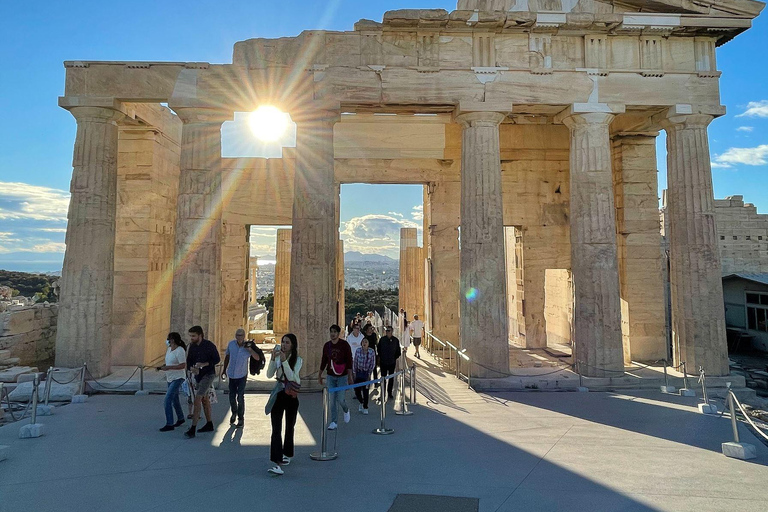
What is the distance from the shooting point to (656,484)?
5.35m

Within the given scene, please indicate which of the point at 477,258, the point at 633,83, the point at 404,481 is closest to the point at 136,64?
the point at 477,258

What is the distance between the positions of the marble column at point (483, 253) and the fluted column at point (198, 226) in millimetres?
6405

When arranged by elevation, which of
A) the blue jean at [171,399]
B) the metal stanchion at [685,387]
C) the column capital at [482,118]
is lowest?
the metal stanchion at [685,387]

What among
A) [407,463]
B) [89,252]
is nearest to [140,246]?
Answer: [89,252]

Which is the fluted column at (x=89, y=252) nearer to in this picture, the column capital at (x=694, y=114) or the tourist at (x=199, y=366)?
the tourist at (x=199, y=366)

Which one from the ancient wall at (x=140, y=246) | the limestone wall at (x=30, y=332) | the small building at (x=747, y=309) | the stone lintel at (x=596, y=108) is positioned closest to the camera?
the stone lintel at (x=596, y=108)

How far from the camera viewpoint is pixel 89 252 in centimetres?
1154

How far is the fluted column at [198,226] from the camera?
11273mm

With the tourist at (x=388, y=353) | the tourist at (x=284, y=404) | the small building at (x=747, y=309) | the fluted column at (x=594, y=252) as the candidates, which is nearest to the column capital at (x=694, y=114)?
the fluted column at (x=594, y=252)

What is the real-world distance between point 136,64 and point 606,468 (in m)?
13.4

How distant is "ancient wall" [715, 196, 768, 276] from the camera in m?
25.6

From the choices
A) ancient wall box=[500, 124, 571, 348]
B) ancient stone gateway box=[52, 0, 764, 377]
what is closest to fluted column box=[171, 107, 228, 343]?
ancient stone gateway box=[52, 0, 764, 377]

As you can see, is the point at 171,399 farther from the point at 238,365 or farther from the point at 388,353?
the point at 388,353

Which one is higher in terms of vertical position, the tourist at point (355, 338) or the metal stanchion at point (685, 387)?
the tourist at point (355, 338)
